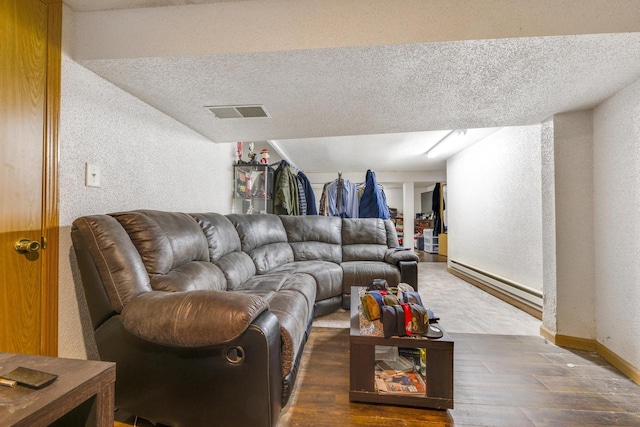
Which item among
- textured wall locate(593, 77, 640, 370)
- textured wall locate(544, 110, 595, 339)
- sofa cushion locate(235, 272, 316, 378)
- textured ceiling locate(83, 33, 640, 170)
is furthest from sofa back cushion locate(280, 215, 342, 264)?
textured wall locate(593, 77, 640, 370)

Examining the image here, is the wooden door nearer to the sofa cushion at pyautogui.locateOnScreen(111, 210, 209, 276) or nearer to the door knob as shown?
the door knob

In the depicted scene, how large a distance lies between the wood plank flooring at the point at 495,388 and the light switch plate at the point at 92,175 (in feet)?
4.10

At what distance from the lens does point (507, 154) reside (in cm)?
320

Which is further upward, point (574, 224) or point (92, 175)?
point (92, 175)

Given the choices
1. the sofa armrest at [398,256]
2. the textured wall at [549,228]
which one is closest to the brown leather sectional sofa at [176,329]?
the sofa armrest at [398,256]

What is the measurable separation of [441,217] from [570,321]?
4.54 metres

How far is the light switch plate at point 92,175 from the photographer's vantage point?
4.83 feet

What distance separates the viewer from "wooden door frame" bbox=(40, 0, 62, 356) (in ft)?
4.17

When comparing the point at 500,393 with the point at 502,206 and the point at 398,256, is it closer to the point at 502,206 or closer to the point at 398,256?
the point at 398,256

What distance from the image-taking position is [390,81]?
5.40 feet

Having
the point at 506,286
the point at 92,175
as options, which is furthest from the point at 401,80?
the point at 506,286

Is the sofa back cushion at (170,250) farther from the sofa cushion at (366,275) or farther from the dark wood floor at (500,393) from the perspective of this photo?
the sofa cushion at (366,275)

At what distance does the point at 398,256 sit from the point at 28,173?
2.94 metres

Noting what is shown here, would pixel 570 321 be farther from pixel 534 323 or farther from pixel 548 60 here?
pixel 548 60
